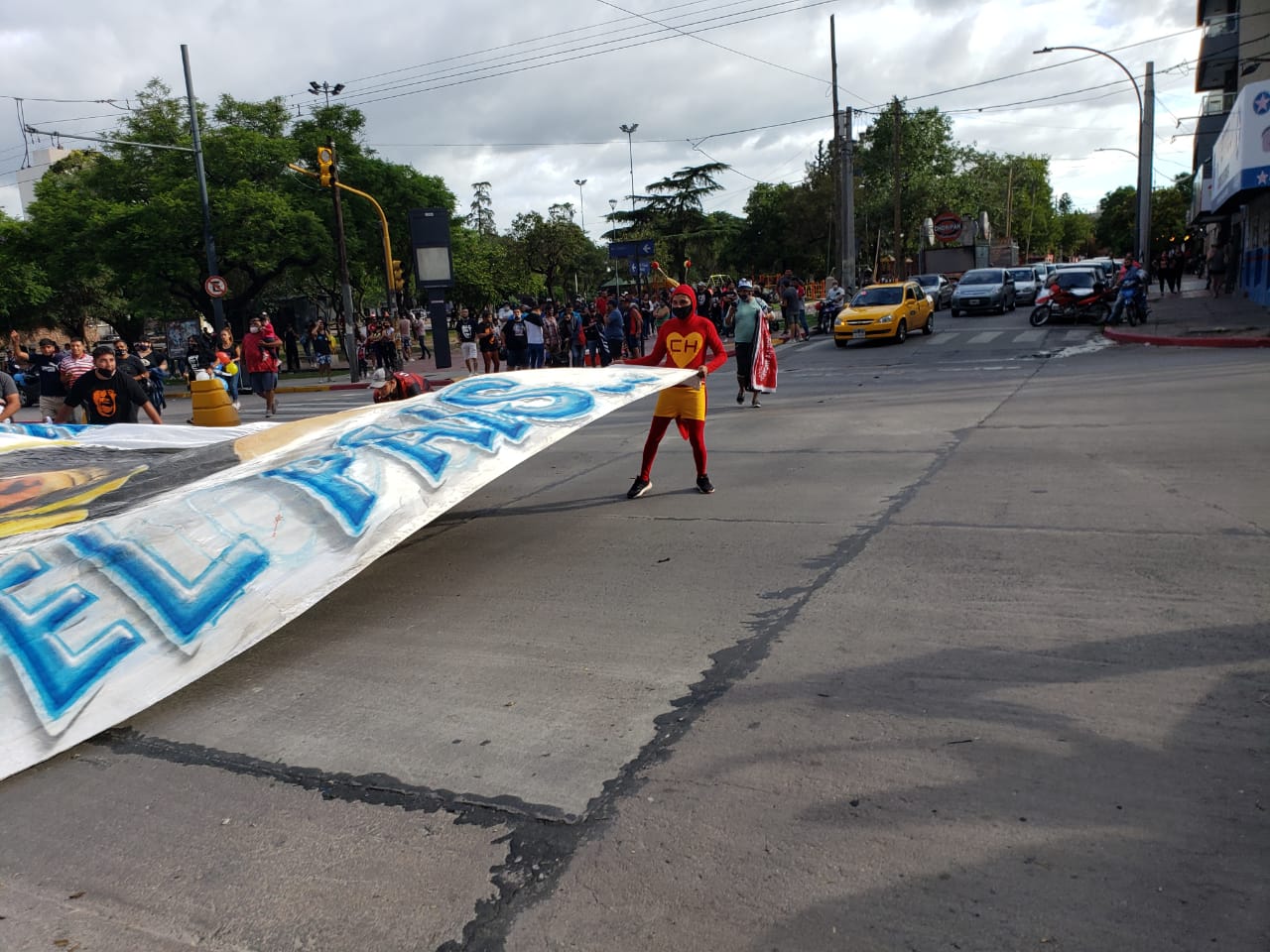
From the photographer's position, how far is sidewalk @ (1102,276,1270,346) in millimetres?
19167

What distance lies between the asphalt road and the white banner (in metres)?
0.28

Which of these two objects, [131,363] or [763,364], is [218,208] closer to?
[131,363]

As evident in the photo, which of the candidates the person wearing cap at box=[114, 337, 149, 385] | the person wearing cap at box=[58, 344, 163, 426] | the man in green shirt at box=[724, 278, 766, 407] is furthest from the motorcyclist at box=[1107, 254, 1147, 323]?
the person wearing cap at box=[58, 344, 163, 426]

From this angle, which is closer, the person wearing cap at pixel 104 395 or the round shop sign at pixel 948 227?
the person wearing cap at pixel 104 395

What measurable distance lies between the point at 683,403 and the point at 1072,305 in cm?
2107

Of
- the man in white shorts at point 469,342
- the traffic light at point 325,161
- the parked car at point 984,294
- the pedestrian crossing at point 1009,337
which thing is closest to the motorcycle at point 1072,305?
the pedestrian crossing at point 1009,337

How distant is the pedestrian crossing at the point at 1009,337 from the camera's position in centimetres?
2275

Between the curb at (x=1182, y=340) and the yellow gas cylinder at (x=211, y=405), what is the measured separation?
57.5ft

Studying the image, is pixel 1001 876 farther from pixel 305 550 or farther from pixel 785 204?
pixel 785 204

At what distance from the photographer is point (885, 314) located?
2448 centimetres

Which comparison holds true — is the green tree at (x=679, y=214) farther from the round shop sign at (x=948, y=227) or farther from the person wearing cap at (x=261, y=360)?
the person wearing cap at (x=261, y=360)

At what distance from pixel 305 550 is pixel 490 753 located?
5.99 ft

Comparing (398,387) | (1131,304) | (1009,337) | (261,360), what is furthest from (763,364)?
(1131,304)

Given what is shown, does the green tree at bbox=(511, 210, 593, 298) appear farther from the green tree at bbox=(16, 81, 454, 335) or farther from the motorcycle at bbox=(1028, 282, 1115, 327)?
the motorcycle at bbox=(1028, 282, 1115, 327)
